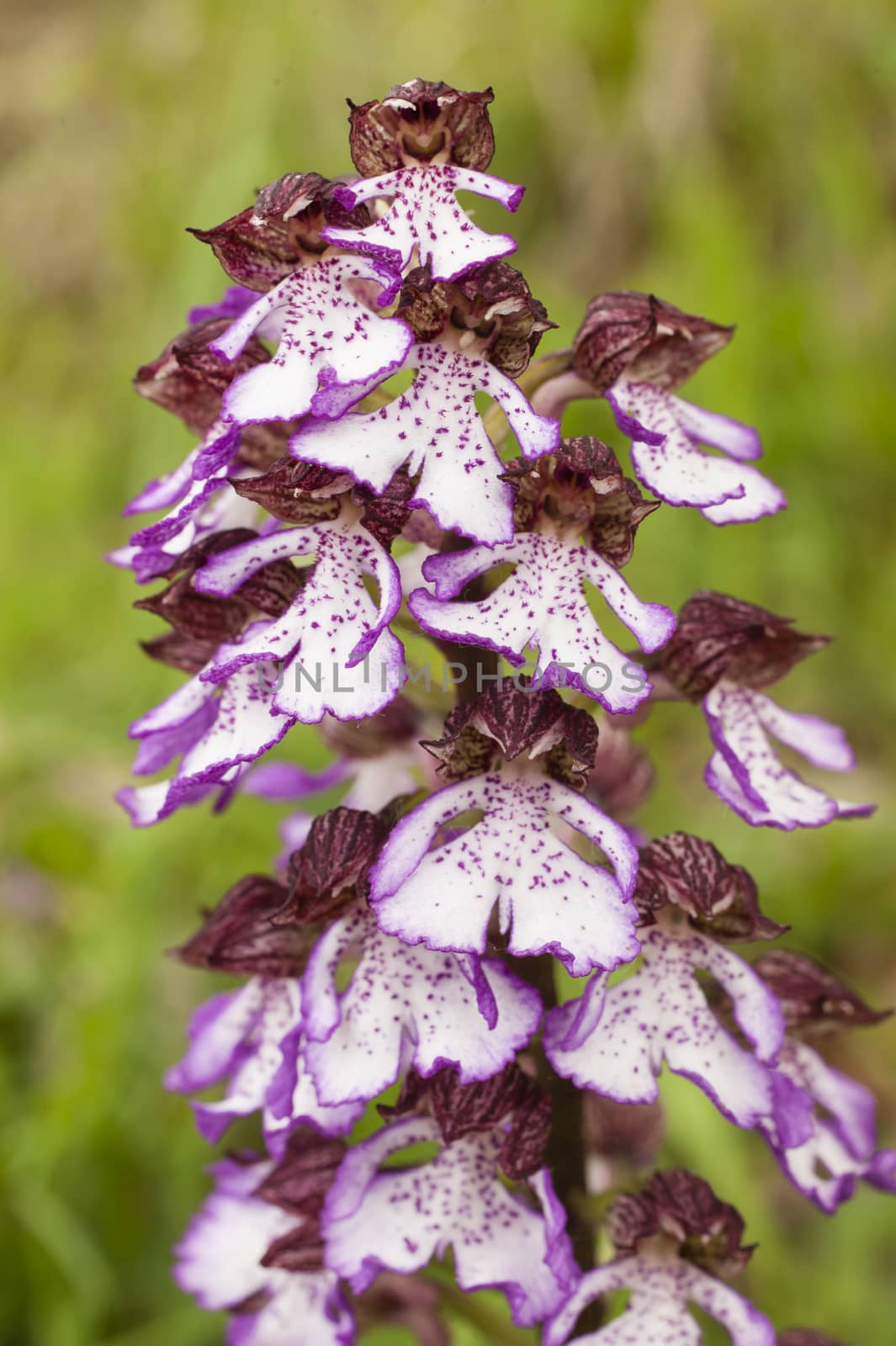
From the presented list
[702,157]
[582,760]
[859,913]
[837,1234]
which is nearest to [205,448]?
[582,760]

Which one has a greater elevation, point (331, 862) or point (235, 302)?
point (235, 302)

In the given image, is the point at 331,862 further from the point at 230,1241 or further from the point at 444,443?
the point at 230,1241

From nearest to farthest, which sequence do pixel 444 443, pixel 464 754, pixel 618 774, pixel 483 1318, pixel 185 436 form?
1. pixel 444 443
2. pixel 464 754
3. pixel 618 774
4. pixel 483 1318
5. pixel 185 436

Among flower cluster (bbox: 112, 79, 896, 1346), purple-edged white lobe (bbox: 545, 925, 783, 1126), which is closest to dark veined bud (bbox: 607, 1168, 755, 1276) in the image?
flower cluster (bbox: 112, 79, 896, 1346)

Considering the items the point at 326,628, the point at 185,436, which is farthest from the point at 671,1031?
the point at 185,436

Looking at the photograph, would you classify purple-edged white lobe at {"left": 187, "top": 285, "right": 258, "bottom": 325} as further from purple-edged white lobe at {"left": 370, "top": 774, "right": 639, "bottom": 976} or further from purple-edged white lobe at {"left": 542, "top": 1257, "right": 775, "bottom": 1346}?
purple-edged white lobe at {"left": 542, "top": 1257, "right": 775, "bottom": 1346}

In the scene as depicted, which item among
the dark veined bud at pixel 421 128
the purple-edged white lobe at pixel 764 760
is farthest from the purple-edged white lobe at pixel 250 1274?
the dark veined bud at pixel 421 128

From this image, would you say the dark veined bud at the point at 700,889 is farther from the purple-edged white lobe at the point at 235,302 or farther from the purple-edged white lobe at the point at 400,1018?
the purple-edged white lobe at the point at 235,302
